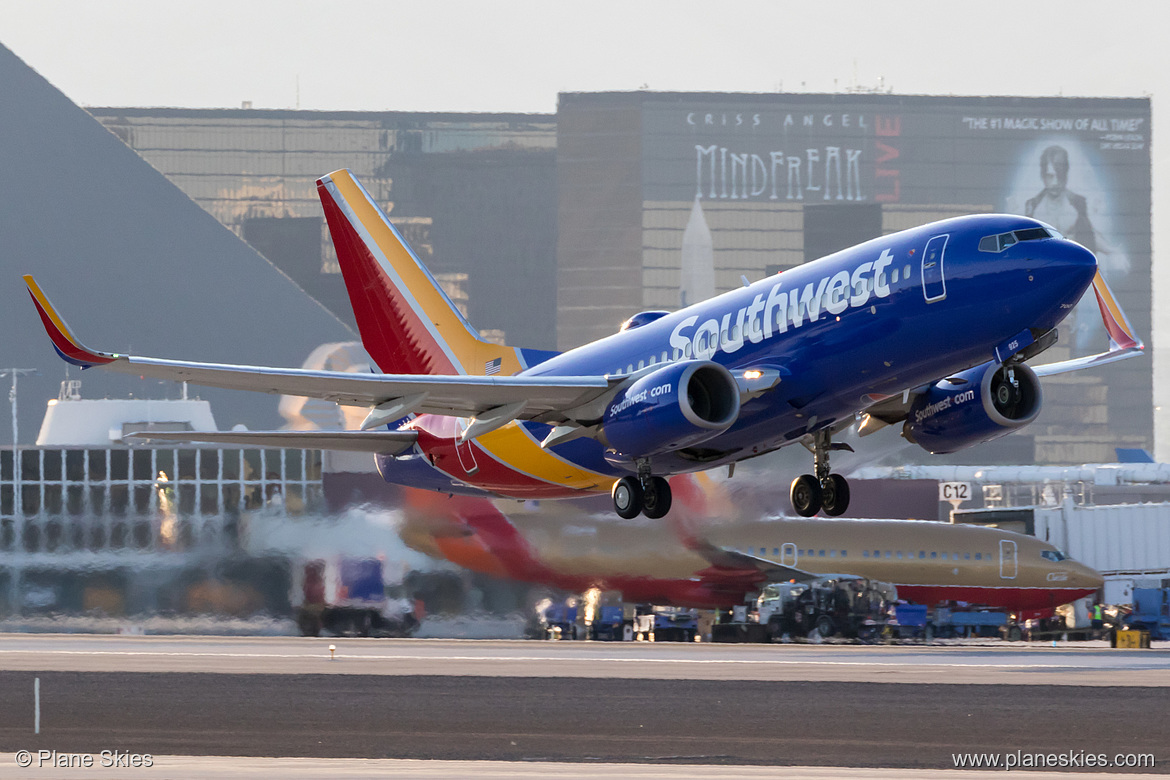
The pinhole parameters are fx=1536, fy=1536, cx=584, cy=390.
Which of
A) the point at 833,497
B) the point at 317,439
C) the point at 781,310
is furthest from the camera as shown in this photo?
the point at 317,439

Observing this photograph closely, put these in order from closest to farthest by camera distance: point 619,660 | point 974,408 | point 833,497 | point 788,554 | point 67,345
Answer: point 67,345
point 974,408
point 833,497
point 619,660
point 788,554

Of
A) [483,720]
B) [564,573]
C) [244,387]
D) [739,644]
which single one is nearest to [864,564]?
[739,644]

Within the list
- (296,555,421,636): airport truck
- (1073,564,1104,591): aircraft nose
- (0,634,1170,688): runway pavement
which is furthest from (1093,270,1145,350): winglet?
(1073,564,1104,591): aircraft nose

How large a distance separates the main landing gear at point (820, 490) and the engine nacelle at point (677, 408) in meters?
5.13

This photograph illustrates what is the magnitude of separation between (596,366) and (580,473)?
11.5 feet

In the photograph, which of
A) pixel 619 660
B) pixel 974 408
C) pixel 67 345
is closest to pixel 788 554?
pixel 619 660

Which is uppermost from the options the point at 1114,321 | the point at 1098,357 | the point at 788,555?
the point at 1114,321

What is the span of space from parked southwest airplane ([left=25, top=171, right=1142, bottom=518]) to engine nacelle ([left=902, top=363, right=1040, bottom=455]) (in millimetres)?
47

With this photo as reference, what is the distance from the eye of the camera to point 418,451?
43.7 metres

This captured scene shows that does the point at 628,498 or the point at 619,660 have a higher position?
the point at 628,498

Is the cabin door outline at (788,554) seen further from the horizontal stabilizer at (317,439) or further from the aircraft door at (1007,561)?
the horizontal stabilizer at (317,439)

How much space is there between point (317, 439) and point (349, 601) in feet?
66.2

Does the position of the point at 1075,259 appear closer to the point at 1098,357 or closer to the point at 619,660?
the point at 1098,357

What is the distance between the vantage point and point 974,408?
36250 mm
